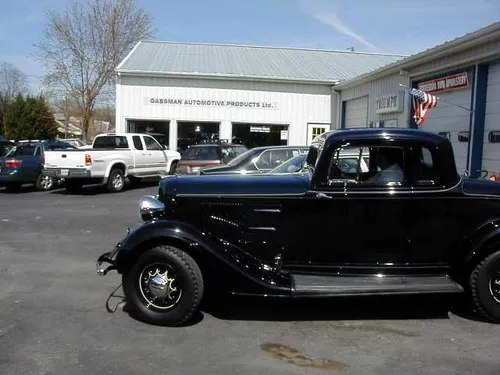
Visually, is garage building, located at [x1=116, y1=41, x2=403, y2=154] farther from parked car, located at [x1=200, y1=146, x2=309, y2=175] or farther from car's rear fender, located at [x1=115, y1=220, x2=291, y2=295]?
car's rear fender, located at [x1=115, y1=220, x2=291, y2=295]

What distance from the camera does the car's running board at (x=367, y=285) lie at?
5.06 meters

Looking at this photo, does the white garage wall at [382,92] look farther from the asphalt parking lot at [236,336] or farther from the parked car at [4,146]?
the parked car at [4,146]

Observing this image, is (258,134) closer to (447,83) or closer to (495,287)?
(447,83)

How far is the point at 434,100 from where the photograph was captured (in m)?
14.5

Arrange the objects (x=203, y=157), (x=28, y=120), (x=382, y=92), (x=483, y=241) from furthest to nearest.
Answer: (x=28, y=120)
(x=382, y=92)
(x=203, y=157)
(x=483, y=241)

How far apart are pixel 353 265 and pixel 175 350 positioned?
1.95 meters

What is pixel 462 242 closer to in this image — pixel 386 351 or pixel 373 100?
pixel 386 351

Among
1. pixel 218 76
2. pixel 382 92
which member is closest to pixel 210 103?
pixel 218 76

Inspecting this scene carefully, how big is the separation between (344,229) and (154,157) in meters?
15.1

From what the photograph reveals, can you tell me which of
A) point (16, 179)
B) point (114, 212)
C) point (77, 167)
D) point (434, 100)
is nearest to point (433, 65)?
point (434, 100)

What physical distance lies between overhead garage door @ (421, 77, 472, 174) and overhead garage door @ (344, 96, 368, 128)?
6.20m

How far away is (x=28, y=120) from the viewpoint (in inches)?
2084

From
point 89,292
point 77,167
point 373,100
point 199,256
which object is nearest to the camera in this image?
point 199,256

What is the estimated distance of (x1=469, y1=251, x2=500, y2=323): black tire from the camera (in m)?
5.30
